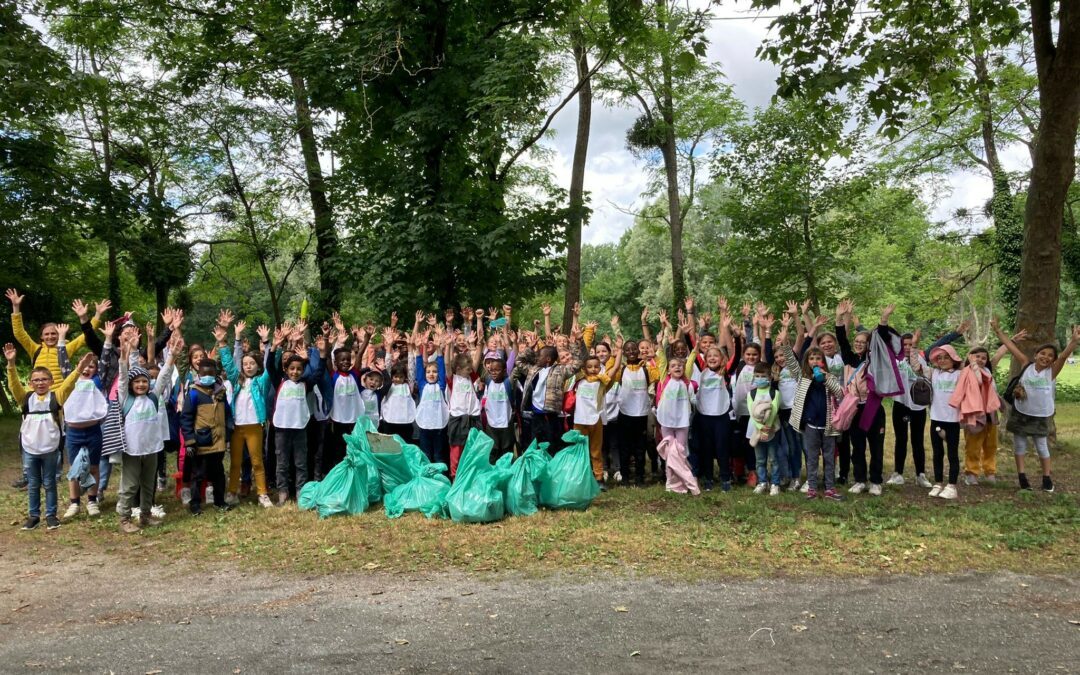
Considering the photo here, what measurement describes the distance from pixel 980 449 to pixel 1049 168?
150 inches

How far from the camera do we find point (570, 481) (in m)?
7.66

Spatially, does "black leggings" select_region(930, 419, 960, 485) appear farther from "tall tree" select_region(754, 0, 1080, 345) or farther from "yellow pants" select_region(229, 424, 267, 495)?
"yellow pants" select_region(229, 424, 267, 495)

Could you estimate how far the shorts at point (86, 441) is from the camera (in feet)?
26.5

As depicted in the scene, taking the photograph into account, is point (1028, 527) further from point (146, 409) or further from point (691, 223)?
point (691, 223)

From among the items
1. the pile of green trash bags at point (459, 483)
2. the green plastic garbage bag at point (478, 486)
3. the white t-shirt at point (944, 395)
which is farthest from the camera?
the white t-shirt at point (944, 395)

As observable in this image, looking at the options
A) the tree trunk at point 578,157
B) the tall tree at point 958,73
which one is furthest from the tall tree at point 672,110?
the tall tree at point 958,73

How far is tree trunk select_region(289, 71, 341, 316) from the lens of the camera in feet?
50.2

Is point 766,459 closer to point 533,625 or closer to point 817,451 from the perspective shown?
point 817,451

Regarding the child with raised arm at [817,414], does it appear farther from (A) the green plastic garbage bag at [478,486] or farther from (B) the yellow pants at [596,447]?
(A) the green plastic garbage bag at [478,486]

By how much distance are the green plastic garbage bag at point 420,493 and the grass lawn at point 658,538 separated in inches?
5.7

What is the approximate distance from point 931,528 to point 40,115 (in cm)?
1492

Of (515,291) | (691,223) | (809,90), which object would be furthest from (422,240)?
(691,223)

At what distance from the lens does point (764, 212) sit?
1694cm

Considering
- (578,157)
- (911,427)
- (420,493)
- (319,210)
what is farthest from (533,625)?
(578,157)
